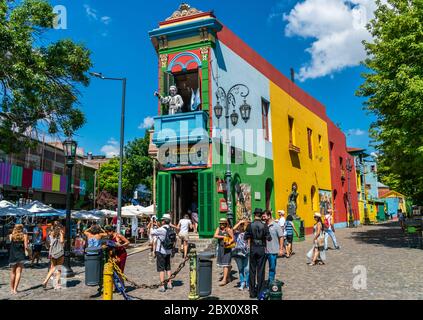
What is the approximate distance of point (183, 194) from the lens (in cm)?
1762

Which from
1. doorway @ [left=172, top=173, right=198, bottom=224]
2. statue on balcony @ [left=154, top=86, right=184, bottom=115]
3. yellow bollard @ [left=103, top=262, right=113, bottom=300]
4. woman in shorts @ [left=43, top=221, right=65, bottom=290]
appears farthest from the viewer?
statue on balcony @ [left=154, top=86, right=184, bottom=115]

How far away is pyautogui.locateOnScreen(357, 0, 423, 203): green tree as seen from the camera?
13.3m

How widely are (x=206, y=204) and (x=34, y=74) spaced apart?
316 inches

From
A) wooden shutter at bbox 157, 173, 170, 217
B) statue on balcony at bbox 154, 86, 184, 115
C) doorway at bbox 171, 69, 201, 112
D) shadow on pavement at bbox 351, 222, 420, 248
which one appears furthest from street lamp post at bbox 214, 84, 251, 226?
shadow on pavement at bbox 351, 222, 420, 248

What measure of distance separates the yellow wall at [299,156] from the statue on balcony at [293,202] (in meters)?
0.28

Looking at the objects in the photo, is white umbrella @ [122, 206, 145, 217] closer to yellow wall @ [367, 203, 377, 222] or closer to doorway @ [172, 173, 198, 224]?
doorway @ [172, 173, 198, 224]

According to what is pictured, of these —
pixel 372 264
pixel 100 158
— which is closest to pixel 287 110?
pixel 372 264

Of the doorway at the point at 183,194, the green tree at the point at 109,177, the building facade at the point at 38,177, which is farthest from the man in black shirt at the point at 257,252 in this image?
the green tree at the point at 109,177

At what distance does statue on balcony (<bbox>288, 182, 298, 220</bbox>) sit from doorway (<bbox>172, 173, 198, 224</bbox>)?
653cm

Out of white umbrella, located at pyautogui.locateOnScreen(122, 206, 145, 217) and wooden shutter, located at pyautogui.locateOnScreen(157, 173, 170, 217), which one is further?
white umbrella, located at pyautogui.locateOnScreen(122, 206, 145, 217)

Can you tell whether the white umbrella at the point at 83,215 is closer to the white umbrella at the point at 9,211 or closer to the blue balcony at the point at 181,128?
the white umbrella at the point at 9,211

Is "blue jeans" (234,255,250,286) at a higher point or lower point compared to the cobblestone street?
higher

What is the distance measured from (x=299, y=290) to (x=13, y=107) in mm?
10147

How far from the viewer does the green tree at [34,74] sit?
10344 mm
